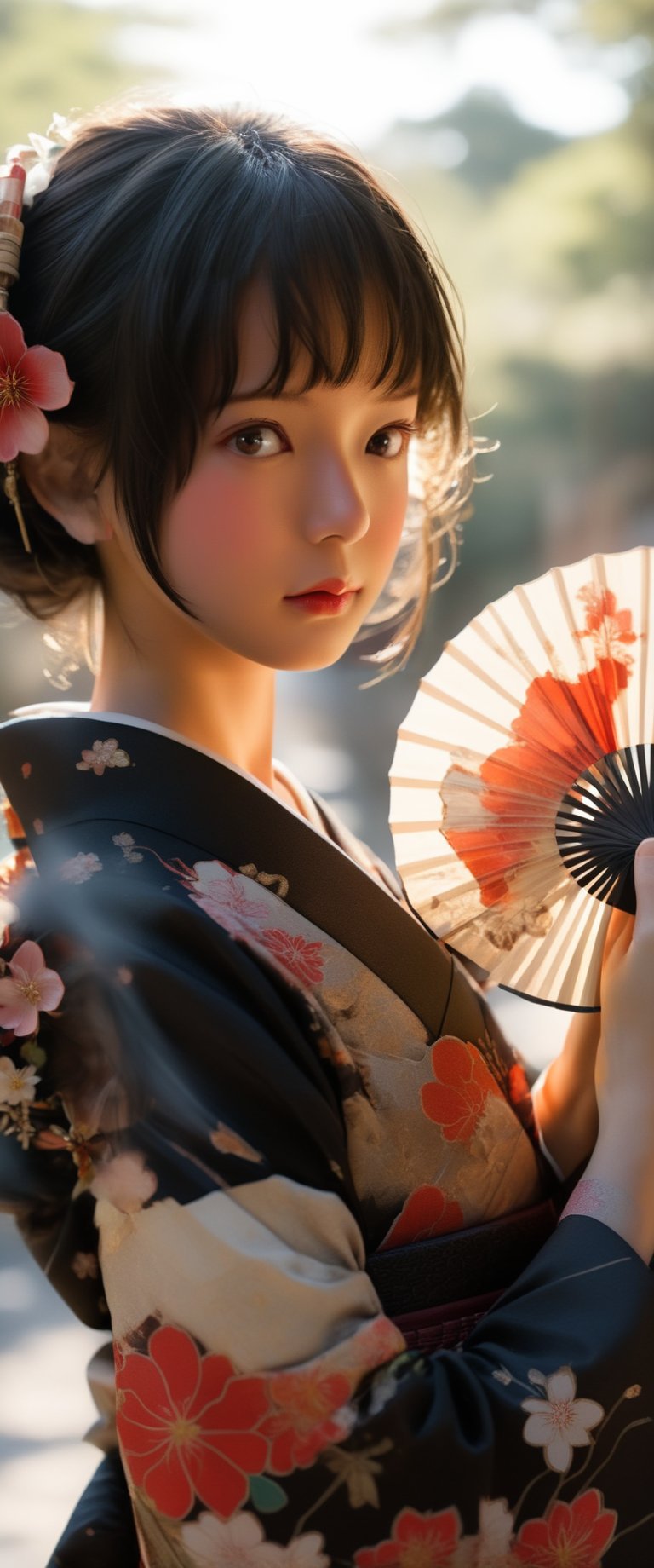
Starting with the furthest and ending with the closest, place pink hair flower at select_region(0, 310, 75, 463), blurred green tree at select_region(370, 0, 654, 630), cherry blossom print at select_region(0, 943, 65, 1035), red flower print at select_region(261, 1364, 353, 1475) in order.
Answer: blurred green tree at select_region(370, 0, 654, 630)
pink hair flower at select_region(0, 310, 75, 463)
cherry blossom print at select_region(0, 943, 65, 1035)
red flower print at select_region(261, 1364, 353, 1475)

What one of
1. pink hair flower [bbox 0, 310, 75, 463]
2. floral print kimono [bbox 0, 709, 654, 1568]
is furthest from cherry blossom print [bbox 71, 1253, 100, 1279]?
pink hair flower [bbox 0, 310, 75, 463]

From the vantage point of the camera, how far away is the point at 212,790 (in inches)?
42.0

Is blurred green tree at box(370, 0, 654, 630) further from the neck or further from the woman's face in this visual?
the woman's face

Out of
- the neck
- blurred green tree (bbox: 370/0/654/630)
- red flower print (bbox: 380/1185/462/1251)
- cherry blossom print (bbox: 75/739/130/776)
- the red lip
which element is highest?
blurred green tree (bbox: 370/0/654/630)

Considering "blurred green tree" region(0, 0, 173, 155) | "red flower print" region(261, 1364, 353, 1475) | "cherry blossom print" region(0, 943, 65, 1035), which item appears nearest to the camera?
"red flower print" region(261, 1364, 353, 1475)

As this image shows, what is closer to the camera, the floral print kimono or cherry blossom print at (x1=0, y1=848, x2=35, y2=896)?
the floral print kimono

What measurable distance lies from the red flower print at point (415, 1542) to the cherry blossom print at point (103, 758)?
1.81 feet

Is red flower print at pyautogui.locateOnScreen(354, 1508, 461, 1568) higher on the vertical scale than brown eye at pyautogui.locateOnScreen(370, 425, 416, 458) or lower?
lower

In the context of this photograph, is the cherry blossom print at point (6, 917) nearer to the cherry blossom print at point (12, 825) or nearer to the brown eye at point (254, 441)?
the cherry blossom print at point (12, 825)

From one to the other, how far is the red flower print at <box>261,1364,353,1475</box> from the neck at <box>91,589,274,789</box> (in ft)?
1.62

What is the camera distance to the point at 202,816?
104 cm

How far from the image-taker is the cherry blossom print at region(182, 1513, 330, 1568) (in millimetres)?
838

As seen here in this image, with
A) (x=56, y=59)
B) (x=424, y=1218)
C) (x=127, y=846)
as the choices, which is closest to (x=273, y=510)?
(x=127, y=846)

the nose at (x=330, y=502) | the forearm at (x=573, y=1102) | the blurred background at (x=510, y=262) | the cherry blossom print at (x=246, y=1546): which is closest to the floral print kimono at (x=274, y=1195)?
the cherry blossom print at (x=246, y=1546)
